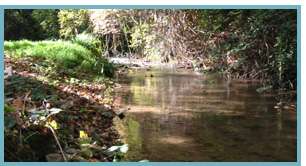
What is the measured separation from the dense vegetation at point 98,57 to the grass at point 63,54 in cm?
2

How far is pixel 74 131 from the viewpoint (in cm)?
476

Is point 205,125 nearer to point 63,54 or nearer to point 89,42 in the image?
point 63,54

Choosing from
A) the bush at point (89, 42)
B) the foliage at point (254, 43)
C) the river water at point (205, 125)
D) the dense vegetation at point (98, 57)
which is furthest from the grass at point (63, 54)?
the foliage at point (254, 43)

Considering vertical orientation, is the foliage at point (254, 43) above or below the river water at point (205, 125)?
above

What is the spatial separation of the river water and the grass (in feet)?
4.85

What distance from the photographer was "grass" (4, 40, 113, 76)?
8.91m

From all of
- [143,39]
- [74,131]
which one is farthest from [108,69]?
[74,131]

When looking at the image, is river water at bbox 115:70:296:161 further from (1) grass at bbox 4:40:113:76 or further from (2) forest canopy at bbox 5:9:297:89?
(1) grass at bbox 4:40:113:76

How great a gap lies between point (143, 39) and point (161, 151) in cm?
461

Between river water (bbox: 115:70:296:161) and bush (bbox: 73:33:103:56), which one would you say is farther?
bush (bbox: 73:33:103:56)

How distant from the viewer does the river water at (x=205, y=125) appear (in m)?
4.46

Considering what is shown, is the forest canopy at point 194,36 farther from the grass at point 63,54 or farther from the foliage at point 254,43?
the grass at point 63,54

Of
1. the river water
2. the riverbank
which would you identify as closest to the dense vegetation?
the riverbank
